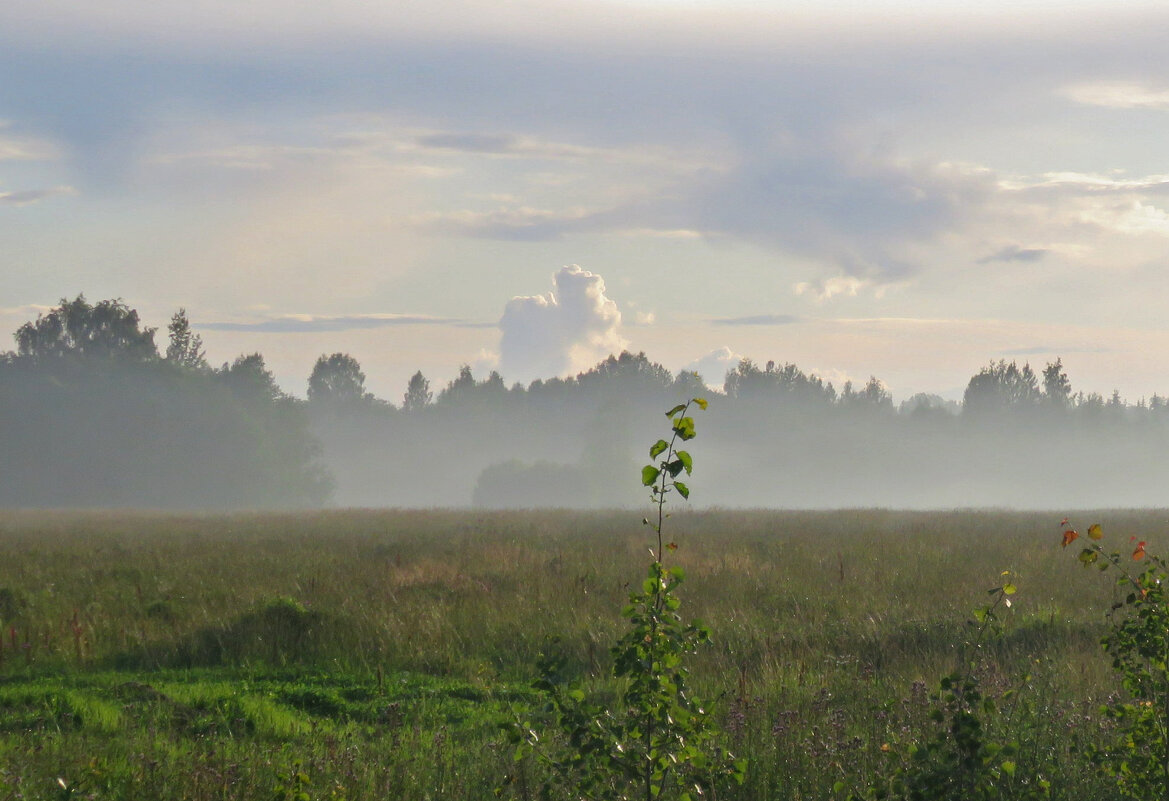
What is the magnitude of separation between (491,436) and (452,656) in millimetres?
101103

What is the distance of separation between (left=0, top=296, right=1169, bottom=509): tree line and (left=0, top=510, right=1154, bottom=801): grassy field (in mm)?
48016

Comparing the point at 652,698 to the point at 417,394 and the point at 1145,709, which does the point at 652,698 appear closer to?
the point at 1145,709

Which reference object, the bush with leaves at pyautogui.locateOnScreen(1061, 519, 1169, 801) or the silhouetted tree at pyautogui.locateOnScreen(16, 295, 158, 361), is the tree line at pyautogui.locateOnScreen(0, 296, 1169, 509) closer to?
the silhouetted tree at pyautogui.locateOnScreen(16, 295, 158, 361)

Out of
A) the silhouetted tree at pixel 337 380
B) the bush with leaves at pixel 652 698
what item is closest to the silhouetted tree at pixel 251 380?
the silhouetted tree at pixel 337 380

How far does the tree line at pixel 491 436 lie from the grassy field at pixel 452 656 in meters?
48.0

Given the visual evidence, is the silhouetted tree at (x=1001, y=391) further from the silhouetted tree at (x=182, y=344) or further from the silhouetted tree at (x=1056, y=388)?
the silhouetted tree at (x=182, y=344)

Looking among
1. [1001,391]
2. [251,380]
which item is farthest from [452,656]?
[1001,391]

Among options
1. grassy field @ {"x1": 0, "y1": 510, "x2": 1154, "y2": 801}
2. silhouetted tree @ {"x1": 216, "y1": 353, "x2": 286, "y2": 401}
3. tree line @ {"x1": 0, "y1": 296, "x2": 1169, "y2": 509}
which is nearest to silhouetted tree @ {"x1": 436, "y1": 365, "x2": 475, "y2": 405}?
tree line @ {"x1": 0, "y1": 296, "x2": 1169, "y2": 509}

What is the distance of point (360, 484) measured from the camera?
105m

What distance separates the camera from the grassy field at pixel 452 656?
5527 millimetres

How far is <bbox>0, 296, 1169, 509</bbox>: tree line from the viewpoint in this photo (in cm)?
6209

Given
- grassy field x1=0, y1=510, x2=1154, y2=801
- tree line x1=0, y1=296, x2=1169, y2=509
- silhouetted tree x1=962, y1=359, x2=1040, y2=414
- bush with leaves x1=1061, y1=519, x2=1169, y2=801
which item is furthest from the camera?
silhouetted tree x1=962, y1=359, x2=1040, y2=414

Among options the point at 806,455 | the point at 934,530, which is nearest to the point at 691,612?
the point at 934,530

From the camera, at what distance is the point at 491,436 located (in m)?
110
